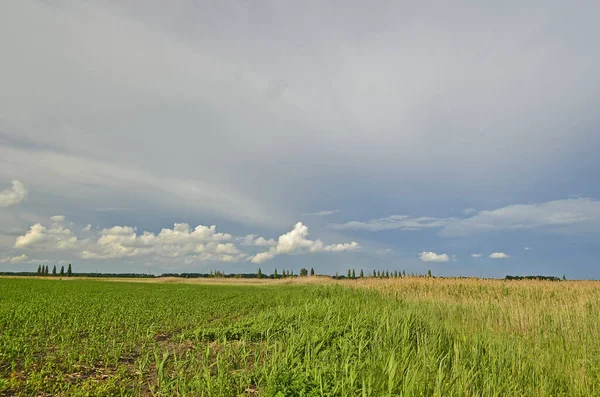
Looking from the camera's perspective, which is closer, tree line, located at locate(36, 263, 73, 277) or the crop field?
the crop field

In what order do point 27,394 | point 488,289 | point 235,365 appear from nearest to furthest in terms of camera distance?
point 27,394
point 235,365
point 488,289

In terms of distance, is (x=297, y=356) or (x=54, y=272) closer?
(x=297, y=356)

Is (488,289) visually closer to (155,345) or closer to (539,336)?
(539,336)

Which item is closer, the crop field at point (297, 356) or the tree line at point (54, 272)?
the crop field at point (297, 356)

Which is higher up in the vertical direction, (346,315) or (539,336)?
(346,315)

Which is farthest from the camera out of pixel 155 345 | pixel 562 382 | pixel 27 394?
pixel 155 345

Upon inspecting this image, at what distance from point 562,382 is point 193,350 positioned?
9.06 metres

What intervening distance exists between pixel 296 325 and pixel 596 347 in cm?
909

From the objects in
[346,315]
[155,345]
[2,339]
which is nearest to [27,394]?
[155,345]

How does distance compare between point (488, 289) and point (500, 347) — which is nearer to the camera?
point (500, 347)

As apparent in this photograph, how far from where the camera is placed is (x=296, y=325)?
10.6m

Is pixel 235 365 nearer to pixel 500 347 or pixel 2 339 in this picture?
pixel 500 347

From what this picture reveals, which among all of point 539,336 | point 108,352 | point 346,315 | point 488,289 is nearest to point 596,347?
point 539,336

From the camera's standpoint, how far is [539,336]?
12.2 m
